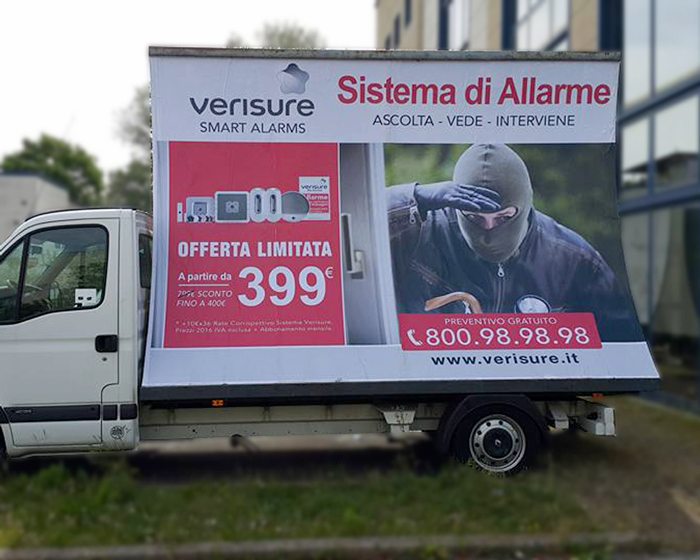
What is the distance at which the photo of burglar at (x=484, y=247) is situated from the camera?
3625 millimetres

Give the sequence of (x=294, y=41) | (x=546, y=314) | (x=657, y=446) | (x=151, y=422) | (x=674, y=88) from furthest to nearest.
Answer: (x=294, y=41) → (x=657, y=446) → (x=674, y=88) → (x=151, y=422) → (x=546, y=314)

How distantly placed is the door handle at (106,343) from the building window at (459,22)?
20482 millimetres

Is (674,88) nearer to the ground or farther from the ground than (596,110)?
farther from the ground

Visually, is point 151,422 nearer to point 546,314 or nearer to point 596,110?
point 546,314

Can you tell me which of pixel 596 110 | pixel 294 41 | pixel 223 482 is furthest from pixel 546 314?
pixel 294 41

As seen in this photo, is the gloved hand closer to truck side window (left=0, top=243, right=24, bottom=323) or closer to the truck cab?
the truck cab

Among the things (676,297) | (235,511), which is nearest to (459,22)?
(676,297)

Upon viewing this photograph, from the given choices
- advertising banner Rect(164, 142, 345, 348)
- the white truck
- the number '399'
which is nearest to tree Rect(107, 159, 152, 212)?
the white truck

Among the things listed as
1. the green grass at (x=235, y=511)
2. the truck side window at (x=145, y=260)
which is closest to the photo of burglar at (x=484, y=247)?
the truck side window at (x=145, y=260)

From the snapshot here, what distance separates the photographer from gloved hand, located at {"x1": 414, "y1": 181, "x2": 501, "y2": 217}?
11.9ft

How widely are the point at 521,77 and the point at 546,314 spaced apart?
131 centimetres

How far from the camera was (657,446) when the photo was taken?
53.2ft

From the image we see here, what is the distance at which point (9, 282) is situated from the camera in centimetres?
424

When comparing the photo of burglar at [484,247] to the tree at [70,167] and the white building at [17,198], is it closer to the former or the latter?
the white building at [17,198]
